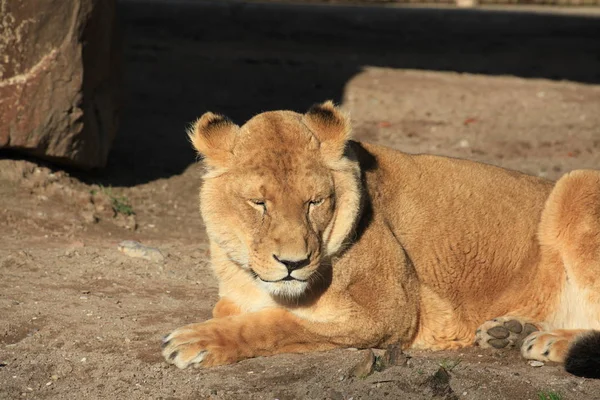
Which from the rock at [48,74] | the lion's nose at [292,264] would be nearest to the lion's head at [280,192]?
the lion's nose at [292,264]

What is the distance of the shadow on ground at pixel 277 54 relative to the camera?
1196 cm

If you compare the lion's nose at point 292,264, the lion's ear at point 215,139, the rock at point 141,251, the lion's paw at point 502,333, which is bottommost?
the rock at point 141,251

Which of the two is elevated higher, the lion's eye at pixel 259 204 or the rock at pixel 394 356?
the lion's eye at pixel 259 204

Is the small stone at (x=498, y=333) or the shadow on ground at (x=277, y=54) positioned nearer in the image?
the small stone at (x=498, y=333)

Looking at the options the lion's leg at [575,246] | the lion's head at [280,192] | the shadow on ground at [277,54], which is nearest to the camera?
the lion's head at [280,192]

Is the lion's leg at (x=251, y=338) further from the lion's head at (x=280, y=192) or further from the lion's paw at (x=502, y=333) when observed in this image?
the lion's paw at (x=502, y=333)

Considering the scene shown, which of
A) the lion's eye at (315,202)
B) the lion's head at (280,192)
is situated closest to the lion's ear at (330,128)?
the lion's head at (280,192)

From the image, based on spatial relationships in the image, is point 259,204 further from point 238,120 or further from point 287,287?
point 238,120

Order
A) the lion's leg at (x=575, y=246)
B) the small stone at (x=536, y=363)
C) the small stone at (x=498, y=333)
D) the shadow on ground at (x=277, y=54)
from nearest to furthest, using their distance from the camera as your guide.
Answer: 1. the small stone at (x=536, y=363)
2. the small stone at (x=498, y=333)
3. the lion's leg at (x=575, y=246)
4. the shadow on ground at (x=277, y=54)

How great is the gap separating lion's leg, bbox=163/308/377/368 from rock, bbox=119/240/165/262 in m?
2.32

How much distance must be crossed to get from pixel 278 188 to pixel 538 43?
13.1 m

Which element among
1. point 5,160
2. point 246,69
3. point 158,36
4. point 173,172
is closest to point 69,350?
point 5,160

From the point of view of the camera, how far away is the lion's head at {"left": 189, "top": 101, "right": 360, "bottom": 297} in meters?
5.07

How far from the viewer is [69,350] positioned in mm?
5691
